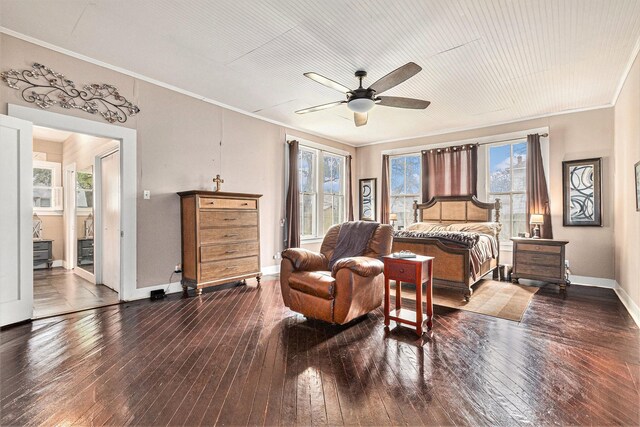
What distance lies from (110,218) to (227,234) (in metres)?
1.90

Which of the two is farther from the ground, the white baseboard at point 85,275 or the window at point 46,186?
the window at point 46,186

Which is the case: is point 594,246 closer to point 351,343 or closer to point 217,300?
point 351,343

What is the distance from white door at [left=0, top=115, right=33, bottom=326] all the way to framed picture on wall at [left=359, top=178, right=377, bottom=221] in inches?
236

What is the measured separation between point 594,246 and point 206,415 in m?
5.98

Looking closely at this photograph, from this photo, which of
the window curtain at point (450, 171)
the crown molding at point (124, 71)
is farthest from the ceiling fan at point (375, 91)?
the window curtain at point (450, 171)

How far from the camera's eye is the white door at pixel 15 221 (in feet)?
9.59

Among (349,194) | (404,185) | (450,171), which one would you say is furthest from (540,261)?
(349,194)

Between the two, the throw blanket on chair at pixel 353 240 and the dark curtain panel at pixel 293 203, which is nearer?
the throw blanket on chair at pixel 353 240

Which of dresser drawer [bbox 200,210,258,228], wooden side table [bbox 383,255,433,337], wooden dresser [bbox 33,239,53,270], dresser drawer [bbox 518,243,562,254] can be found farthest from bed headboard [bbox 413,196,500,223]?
wooden dresser [bbox 33,239,53,270]

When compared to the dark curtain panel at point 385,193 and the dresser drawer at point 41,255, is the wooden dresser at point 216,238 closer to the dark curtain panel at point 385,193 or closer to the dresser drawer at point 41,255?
the dark curtain panel at point 385,193

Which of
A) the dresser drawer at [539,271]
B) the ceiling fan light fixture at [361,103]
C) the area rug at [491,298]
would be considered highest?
the ceiling fan light fixture at [361,103]

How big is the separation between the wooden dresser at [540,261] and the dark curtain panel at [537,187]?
21.5 inches

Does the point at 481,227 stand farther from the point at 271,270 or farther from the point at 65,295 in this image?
the point at 65,295

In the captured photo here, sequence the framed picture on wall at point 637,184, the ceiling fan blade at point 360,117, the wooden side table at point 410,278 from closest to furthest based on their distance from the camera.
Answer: the wooden side table at point 410,278 → the framed picture on wall at point 637,184 → the ceiling fan blade at point 360,117
